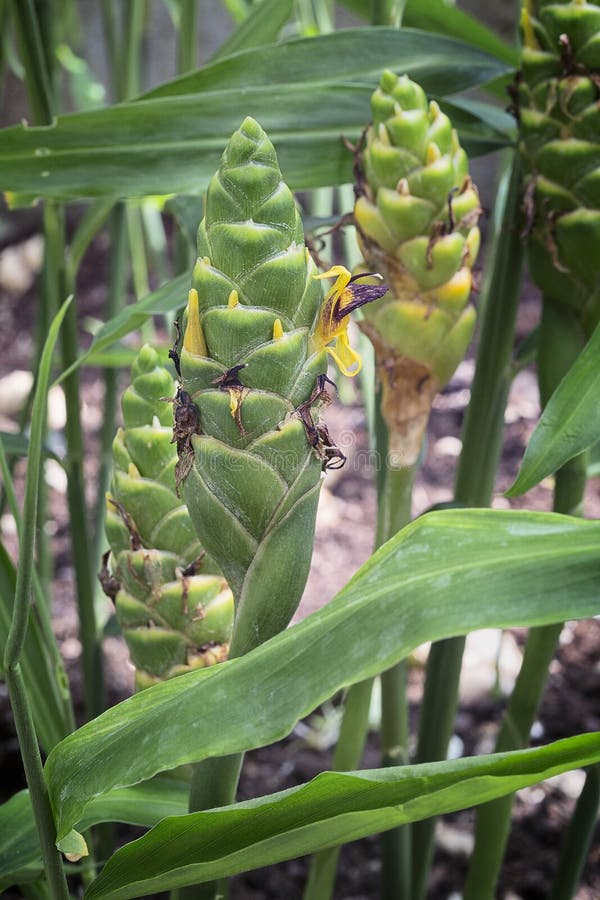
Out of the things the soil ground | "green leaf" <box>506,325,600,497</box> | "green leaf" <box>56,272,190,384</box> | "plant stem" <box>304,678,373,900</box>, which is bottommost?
the soil ground

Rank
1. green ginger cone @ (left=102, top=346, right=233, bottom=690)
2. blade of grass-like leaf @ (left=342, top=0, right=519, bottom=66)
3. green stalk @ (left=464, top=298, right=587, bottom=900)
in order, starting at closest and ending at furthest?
1. green ginger cone @ (left=102, top=346, right=233, bottom=690)
2. green stalk @ (left=464, top=298, right=587, bottom=900)
3. blade of grass-like leaf @ (left=342, top=0, right=519, bottom=66)

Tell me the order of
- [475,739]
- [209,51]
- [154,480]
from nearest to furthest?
[154,480] < [475,739] < [209,51]

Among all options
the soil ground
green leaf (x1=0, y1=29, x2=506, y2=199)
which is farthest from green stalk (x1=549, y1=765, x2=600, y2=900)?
green leaf (x1=0, y1=29, x2=506, y2=199)

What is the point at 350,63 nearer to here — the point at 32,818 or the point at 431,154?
the point at 431,154

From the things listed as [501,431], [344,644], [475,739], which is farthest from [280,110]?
[475,739]

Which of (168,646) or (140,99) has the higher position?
(140,99)

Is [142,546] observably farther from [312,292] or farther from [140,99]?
[140,99]

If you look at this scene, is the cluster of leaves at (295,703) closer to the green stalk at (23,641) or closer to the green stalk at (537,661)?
the green stalk at (23,641)

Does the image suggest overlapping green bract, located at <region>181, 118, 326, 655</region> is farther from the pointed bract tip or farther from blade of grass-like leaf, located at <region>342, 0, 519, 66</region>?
blade of grass-like leaf, located at <region>342, 0, 519, 66</region>
